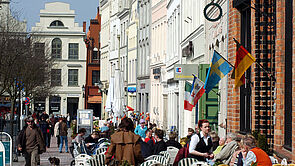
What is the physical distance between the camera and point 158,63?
44.4 metres

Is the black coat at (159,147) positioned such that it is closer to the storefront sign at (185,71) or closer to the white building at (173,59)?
the storefront sign at (185,71)

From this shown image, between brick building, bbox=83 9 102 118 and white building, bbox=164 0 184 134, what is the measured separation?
42299 millimetres

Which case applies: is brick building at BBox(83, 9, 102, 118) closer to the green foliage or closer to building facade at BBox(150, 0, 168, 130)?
building facade at BBox(150, 0, 168, 130)

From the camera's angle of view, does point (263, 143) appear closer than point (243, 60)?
No

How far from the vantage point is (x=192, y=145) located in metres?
12.3

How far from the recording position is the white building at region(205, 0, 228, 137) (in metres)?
19.0

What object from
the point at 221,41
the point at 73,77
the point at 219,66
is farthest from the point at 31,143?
the point at 73,77

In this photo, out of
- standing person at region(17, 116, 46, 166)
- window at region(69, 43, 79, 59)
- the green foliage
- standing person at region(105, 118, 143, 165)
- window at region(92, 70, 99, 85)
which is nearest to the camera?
standing person at region(105, 118, 143, 165)

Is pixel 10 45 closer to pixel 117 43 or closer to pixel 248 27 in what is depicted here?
pixel 248 27

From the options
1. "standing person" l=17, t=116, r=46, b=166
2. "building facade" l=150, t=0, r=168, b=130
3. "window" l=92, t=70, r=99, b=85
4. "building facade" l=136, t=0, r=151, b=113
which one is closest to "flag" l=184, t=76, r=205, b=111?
"standing person" l=17, t=116, r=46, b=166

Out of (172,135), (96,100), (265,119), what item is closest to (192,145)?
(265,119)

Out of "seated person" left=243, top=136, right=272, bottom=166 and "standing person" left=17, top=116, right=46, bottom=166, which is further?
"standing person" left=17, top=116, right=46, bottom=166

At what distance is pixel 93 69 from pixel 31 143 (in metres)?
69.4

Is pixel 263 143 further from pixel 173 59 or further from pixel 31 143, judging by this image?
pixel 173 59
